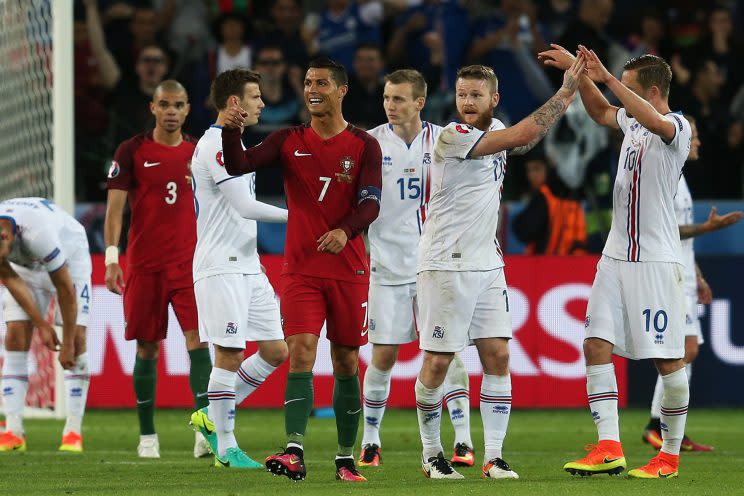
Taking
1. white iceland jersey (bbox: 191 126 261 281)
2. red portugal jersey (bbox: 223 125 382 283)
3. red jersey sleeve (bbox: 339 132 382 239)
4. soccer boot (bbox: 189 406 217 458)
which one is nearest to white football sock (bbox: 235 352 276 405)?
soccer boot (bbox: 189 406 217 458)

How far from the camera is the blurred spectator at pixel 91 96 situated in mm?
15109

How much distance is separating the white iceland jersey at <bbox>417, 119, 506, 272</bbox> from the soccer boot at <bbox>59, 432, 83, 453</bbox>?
3300mm

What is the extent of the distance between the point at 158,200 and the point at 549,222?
511 centimetres

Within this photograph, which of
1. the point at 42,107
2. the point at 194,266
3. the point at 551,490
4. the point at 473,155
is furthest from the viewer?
the point at 42,107

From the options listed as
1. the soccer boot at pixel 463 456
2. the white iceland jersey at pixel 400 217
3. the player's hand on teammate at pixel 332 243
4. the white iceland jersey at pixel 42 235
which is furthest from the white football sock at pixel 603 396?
the white iceland jersey at pixel 42 235

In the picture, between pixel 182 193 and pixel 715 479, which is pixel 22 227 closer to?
pixel 182 193

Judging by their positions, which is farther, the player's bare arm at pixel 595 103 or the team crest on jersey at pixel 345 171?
the player's bare arm at pixel 595 103

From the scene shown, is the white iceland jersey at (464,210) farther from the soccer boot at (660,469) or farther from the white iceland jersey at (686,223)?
the white iceland jersey at (686,223)

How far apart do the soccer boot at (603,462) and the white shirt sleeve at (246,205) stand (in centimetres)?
219

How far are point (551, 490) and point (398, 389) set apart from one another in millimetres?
6064

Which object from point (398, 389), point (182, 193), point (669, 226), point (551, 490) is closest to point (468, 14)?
point (398, 389)

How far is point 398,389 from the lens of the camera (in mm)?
13305

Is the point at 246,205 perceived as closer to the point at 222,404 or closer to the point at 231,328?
the point at 231,328

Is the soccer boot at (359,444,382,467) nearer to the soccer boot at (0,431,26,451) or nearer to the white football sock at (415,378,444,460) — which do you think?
the white football sock at (415,378,444,460)
